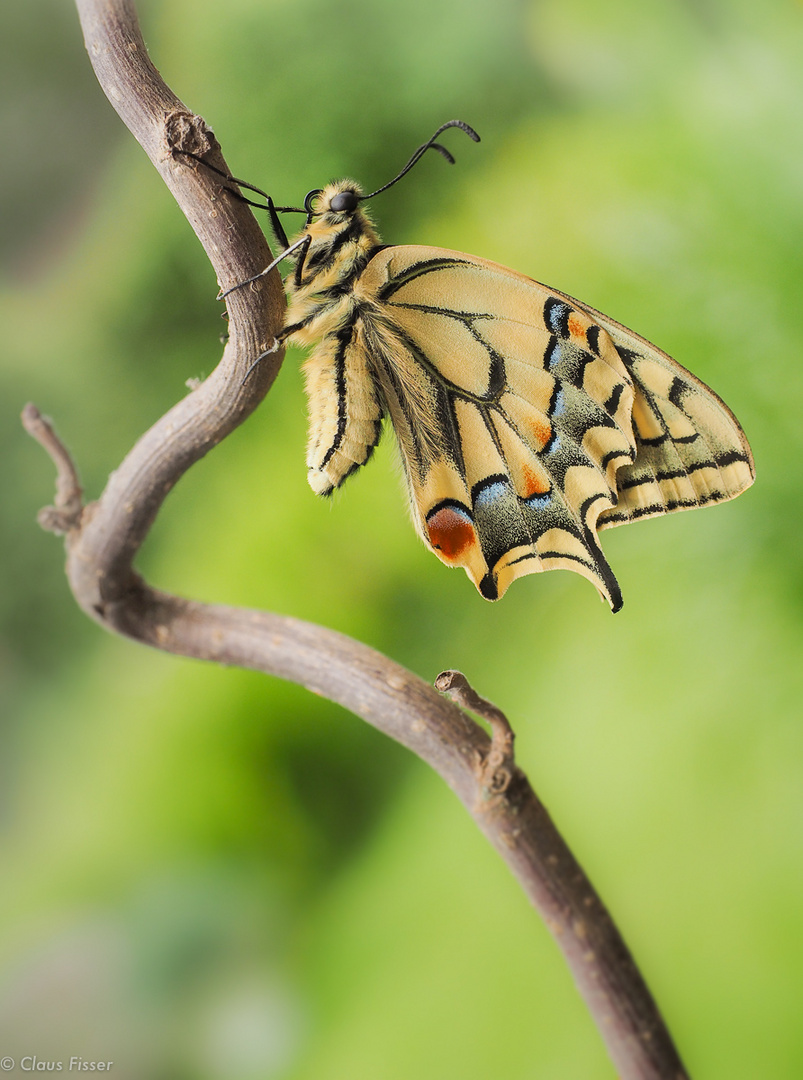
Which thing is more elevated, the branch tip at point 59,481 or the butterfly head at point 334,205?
the butterfly head at point 334,205

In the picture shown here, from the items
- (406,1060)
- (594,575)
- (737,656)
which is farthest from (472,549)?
(406,1060)

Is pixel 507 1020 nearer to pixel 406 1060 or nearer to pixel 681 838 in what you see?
pixel 406 1060

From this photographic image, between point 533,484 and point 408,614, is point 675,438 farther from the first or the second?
point 408,614

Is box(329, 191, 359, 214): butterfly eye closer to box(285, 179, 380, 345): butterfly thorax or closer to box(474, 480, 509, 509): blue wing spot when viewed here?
box(285, 179, 380, 345): butterfly thorax

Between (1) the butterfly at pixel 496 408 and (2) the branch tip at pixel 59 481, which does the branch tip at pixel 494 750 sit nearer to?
(1) the butterfly at pixel 496 408

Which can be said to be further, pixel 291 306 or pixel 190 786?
pixel 190 786

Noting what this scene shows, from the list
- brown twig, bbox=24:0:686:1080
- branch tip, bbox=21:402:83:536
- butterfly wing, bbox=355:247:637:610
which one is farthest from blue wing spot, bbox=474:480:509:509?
branch tip, bbox=21:402:83:536

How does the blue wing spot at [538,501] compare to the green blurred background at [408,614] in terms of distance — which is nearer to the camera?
the blue wing spot at [538,501]

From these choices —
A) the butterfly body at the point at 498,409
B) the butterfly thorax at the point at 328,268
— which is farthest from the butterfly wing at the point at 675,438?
the butterfly thorax at the point at 328,268
